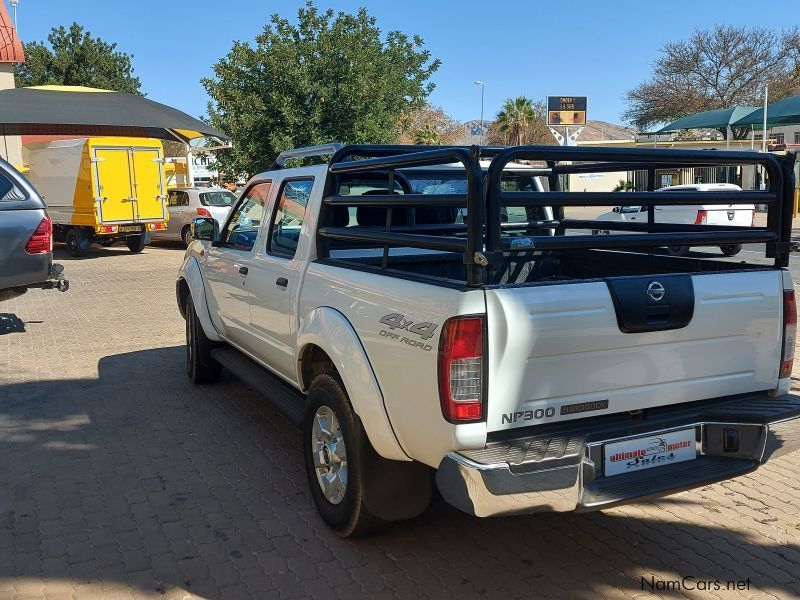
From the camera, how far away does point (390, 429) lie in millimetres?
3420

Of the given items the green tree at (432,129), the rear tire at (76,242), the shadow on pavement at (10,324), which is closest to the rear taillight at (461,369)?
the shadow on pavement at (10,324)

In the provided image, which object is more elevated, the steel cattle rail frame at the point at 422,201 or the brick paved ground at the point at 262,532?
the steel cattle rail frame at the point at 422,201

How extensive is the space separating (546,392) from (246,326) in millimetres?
2944

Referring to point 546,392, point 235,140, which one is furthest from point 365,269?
point 235,140

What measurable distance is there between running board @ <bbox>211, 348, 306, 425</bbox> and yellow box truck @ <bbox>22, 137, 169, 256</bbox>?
45.4 ft

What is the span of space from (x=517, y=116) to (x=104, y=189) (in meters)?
44.9

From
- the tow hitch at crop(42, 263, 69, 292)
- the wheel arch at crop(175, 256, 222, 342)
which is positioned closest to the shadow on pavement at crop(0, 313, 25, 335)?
the tow hitch at crop(42, 263, 69, 292)

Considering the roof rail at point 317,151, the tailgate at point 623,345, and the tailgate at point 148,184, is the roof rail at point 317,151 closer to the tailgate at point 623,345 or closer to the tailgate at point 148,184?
the tailgate at point 623,345

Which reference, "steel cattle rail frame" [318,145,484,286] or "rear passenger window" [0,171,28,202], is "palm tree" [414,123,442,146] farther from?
"steel cattle rail frame" [318,145,484,286]

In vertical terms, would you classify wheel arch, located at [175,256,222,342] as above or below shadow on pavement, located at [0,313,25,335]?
above

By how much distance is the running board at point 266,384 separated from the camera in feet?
15.1

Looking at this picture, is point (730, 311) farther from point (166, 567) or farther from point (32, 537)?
point (32, 537)

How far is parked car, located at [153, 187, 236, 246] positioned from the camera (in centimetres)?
2038

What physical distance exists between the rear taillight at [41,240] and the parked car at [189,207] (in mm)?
10919
